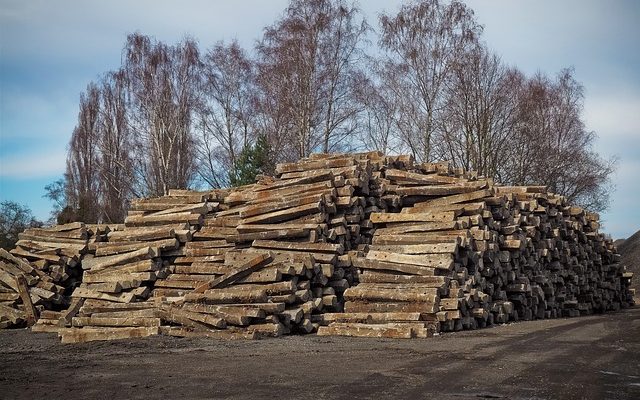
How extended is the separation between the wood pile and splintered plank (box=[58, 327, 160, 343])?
36mm

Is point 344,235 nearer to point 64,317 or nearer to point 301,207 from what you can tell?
point 301,207

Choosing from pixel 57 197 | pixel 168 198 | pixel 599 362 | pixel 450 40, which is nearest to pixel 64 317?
pixel 168 198

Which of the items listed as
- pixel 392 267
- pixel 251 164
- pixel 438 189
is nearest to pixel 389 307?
pixel 392 267

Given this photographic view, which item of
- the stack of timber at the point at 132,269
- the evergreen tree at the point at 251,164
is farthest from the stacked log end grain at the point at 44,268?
the evergreen tree at the point at 251,164

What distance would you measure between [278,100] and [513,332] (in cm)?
2059

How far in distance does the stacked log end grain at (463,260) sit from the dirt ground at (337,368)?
97 centimetres

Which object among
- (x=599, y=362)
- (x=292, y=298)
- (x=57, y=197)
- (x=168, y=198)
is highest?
(x=57, y=197)

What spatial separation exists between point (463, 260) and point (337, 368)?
21.4ft

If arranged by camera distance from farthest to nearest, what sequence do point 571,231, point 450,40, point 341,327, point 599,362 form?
1. point 450,40
2. point 571,231
3. point 341,327
4. point 599,362

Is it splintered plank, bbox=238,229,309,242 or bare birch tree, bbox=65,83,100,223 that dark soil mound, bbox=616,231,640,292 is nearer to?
splintered plank, bbox=238,229,309,242

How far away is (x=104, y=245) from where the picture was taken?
18031mm

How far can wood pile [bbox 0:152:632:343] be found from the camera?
13.1m

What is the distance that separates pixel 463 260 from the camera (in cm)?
1453

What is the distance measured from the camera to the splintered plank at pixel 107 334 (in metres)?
12.8
